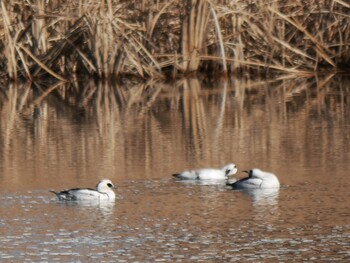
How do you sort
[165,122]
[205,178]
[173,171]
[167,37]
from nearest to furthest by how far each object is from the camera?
1. [205,178]
2. [173,171]
3. [165,122]
4. [167,37]

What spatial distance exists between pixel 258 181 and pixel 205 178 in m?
0.70

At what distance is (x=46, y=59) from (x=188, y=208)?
438 inches

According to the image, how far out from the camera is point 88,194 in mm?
9852

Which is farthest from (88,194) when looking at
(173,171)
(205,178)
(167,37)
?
(167,37)

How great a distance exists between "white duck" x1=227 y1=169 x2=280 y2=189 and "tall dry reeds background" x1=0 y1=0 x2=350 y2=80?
899 centimetres

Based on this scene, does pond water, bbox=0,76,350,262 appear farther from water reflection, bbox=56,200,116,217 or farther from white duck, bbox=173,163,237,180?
white duck, bbox=173,163,237,180

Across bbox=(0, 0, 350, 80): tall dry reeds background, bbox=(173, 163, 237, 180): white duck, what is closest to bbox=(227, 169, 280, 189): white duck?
bbox=(173, 163, 237, 180): white duck

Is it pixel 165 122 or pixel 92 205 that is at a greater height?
pixel 165 122

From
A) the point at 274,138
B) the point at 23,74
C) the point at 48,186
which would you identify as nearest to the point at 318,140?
the point at 274,138

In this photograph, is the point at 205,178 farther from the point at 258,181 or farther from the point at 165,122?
the point at 165,122

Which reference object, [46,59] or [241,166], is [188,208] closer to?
[241,166]

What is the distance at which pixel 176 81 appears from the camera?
2014 cm

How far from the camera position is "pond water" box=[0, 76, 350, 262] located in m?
8.30

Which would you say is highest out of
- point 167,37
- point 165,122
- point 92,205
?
point 167,37
